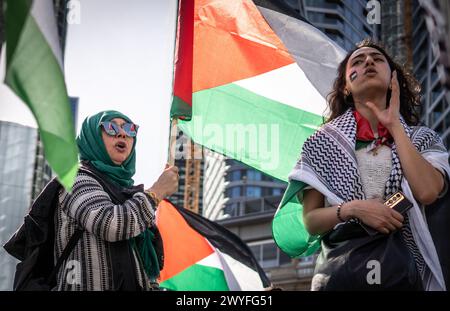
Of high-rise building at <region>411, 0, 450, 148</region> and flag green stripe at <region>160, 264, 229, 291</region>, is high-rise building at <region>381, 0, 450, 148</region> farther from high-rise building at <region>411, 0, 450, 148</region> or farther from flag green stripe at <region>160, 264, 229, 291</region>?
flag green stripe at <region>160, 264, 229, 291</region>

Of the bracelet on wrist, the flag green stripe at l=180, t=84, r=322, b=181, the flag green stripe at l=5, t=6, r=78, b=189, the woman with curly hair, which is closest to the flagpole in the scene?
the bracelet on wrist

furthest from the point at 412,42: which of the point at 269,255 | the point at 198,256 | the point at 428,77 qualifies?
the point at 198,256

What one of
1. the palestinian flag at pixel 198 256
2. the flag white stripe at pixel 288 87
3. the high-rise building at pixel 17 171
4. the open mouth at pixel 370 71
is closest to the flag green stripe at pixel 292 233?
the open mouth at pixel 370 71

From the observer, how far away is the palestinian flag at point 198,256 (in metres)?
11.3

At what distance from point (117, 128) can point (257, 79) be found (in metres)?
2.79

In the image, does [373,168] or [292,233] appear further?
[292,233]

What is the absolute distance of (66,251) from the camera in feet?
18.6

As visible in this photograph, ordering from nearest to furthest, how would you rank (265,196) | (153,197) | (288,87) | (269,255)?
(153,197) < (288,87) < (269,255) < (265,196)

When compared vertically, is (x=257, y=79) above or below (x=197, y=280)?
above

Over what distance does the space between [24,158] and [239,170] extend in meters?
35.8

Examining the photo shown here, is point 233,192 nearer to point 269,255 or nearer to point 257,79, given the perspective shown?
point 269,255

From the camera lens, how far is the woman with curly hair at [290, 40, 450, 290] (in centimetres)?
539
